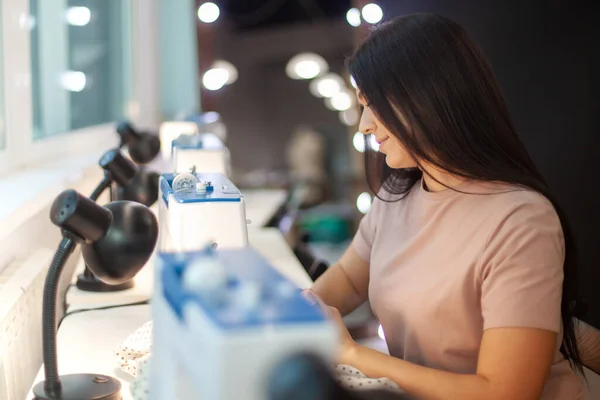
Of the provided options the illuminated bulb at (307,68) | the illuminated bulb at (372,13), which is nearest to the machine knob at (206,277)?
the illuminated bulb at (372,13)

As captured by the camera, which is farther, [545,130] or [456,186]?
[545,130]

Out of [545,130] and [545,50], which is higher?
[545,50]

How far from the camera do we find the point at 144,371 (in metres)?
0.86

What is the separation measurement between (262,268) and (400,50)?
2.11ft

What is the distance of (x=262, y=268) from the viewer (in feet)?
2.04

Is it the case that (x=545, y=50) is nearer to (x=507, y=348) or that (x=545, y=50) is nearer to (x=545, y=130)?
(x=545, y=130)

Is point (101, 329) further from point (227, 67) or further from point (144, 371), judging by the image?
point (227, 67)

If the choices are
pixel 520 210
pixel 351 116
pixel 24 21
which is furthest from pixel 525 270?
pixel 351 116

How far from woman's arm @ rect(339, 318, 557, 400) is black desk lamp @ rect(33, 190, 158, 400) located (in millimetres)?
322

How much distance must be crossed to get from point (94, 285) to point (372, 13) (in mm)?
1836

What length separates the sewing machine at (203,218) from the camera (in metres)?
0.93

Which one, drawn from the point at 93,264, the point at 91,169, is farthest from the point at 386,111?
the point at 91,169

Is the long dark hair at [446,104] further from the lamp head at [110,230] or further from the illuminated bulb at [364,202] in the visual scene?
the illuminated bulb at [364,202]

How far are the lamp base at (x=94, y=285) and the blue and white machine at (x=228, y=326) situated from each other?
992 millimetres
